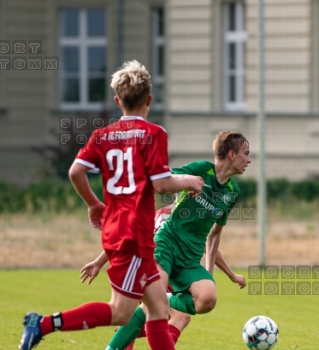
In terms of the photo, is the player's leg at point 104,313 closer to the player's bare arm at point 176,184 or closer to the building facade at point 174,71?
the player's bare arm at point 176,184

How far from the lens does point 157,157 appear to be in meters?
5.95

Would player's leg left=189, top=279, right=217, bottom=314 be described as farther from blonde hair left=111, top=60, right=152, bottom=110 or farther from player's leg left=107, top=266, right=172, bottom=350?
blonde hair left=111, top=60, right=152, bottom=110

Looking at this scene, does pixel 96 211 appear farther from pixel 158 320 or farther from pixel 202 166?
pixel 202 166

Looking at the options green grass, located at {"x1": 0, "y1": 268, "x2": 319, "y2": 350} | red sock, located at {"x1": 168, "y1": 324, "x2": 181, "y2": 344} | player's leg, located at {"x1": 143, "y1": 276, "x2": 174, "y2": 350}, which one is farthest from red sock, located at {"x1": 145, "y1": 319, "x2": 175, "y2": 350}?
green grass, located at {"x1": 0, "y1": 268, "x2": 319, "y2": 350}

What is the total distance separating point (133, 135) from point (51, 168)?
16845 mm

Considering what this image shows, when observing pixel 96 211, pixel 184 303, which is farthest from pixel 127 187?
pixel 184 303

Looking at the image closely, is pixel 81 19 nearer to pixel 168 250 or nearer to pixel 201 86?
pixel 201 86

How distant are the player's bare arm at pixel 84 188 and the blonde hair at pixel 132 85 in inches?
19.1

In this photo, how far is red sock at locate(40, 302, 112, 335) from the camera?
232 inches

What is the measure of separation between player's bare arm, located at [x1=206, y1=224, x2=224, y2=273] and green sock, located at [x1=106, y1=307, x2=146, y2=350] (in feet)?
3.28

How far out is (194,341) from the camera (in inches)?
343

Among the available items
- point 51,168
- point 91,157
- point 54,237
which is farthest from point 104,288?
point 51,168

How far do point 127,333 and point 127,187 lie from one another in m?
1.18

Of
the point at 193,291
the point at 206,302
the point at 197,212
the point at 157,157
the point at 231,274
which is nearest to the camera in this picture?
the point at 157,157
